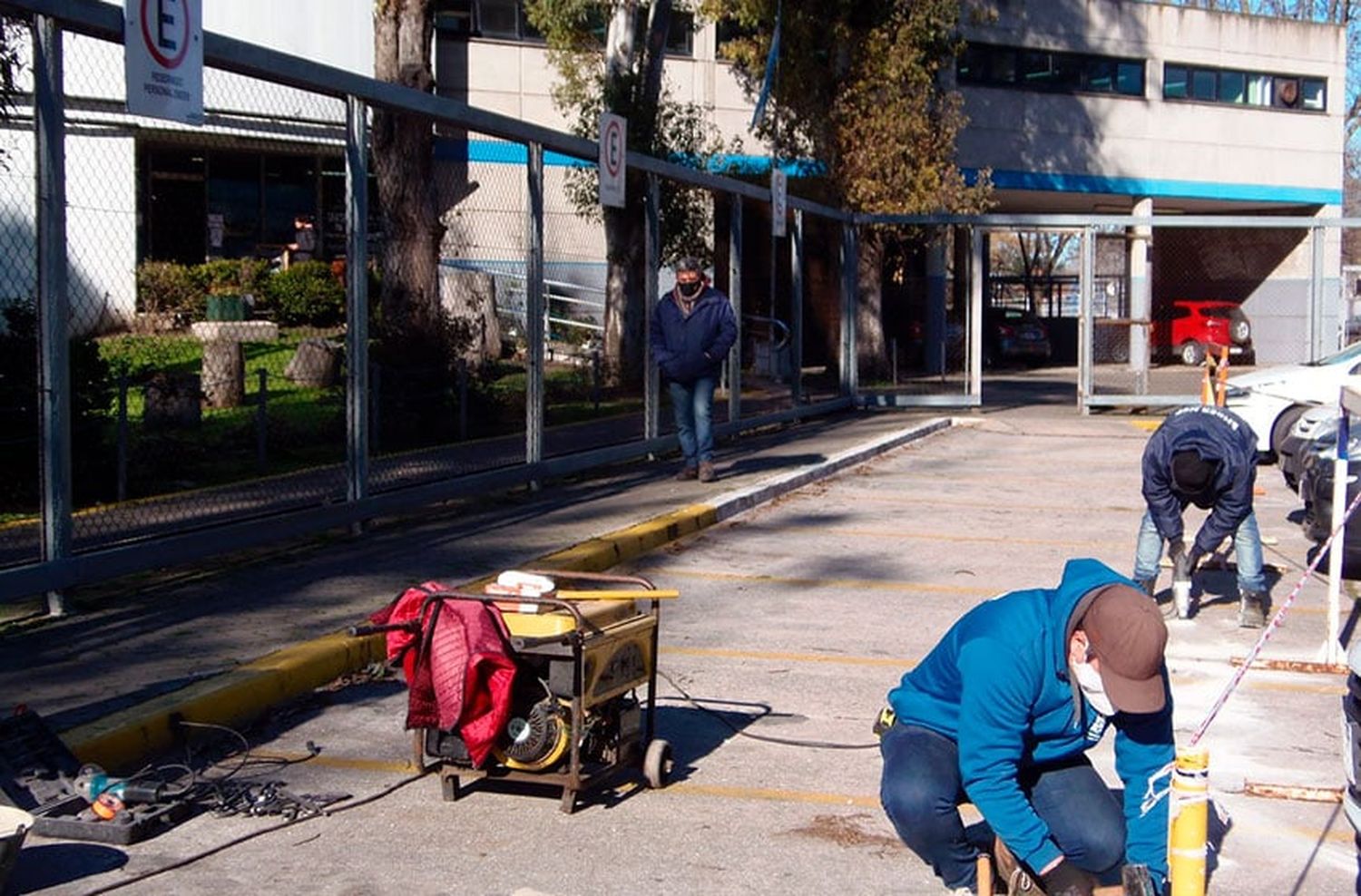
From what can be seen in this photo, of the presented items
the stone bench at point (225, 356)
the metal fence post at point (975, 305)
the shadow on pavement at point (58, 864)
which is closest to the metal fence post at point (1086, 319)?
the metal fence post at point (975, 305)

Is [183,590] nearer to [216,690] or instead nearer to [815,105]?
[216,690]

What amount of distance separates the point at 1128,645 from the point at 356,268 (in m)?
7.31

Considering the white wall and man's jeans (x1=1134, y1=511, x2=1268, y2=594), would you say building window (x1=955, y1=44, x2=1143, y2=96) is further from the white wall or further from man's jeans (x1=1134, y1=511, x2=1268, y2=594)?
man's jeans (x1=1134, y1=511, x2=1268, y2=594)

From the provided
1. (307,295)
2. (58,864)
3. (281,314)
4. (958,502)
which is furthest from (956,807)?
(281,314)

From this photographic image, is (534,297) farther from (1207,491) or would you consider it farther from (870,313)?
(870,313)

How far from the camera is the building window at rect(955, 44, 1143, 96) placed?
39125 millimetres

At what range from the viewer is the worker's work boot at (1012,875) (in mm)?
4738

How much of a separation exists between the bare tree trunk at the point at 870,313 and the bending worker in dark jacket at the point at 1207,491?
19.6m

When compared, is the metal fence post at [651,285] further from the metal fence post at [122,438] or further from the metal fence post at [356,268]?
the metal fence post at [122,438]

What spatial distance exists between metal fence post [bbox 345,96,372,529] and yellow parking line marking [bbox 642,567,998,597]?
7.43ft

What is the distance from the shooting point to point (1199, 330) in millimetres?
37500

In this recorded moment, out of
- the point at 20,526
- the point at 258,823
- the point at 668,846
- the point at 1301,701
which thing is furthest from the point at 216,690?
the point at 1301,701

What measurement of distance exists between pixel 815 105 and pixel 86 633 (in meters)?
23.0

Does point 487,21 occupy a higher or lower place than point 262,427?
higher
